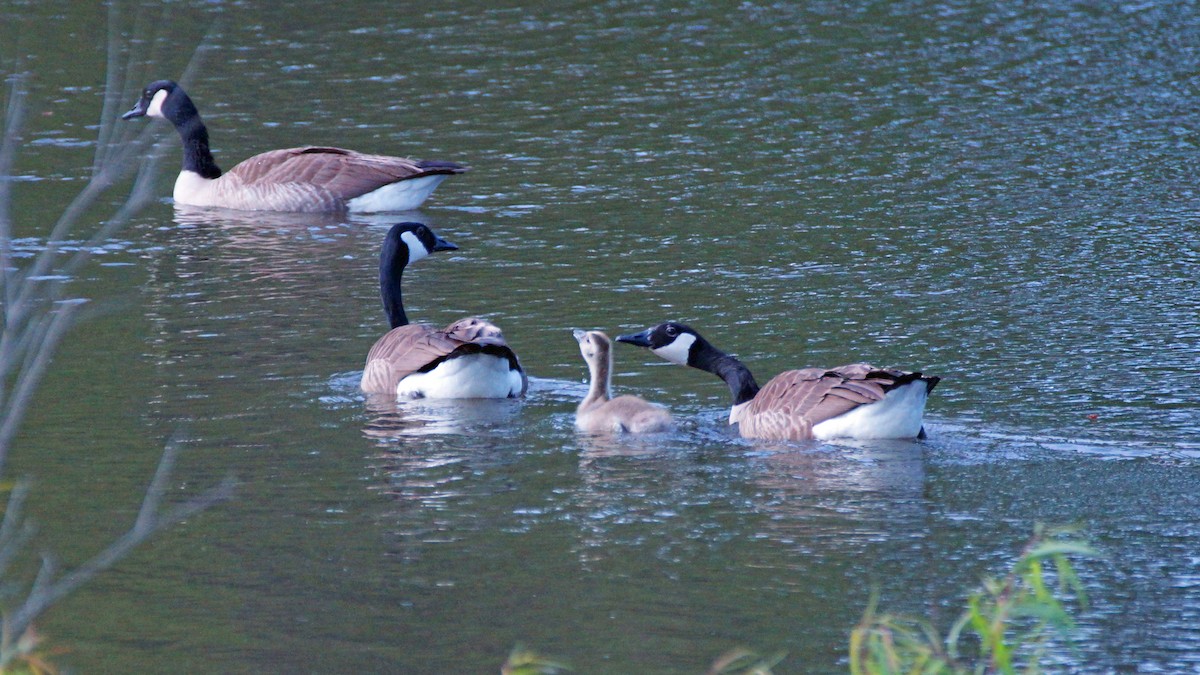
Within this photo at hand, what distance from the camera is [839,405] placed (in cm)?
1013

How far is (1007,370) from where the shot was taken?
11547mm

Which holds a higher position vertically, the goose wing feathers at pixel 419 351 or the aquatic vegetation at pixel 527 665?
the goose wing feathers at pixel 419 351

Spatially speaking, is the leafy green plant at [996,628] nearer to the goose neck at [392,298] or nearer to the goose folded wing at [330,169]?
the goose neck at [392,298]

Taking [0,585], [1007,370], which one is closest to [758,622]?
[0,585]

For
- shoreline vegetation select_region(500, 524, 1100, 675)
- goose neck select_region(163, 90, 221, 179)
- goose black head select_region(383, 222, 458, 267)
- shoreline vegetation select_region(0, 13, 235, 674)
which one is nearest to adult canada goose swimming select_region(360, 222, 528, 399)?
goose black head select_region(383, 222, 458, 267)

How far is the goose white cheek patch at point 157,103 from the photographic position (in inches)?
766

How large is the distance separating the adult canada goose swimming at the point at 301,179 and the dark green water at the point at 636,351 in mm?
339

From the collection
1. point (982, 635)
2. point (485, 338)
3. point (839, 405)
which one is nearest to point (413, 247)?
point (485, 338)

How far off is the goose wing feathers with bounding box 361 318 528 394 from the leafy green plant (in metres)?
4.37

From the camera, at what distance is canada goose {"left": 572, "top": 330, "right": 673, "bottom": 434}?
1035cm

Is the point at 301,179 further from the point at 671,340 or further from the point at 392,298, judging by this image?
the point at 671,340

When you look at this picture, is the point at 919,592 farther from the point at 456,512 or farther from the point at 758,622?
the point at 456,512

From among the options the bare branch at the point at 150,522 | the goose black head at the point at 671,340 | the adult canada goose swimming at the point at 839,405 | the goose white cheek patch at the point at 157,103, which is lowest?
the bare branch at the point at 150,522

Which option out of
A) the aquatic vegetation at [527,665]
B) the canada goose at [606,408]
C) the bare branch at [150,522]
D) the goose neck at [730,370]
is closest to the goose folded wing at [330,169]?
the goose neck at [730,370]
